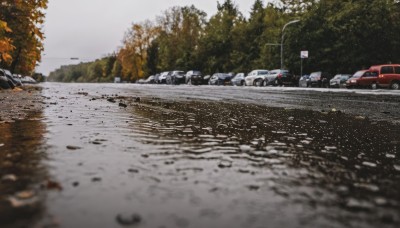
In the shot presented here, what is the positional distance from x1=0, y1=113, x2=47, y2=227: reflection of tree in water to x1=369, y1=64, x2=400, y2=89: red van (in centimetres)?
2852

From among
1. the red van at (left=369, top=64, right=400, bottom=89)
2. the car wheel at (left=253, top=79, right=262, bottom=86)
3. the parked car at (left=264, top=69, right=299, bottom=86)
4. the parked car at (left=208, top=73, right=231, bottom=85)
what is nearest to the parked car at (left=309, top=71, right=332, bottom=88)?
the parked car at (left=264, top=69, right=299, bottom=86)

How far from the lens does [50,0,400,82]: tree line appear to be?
40.2 metres

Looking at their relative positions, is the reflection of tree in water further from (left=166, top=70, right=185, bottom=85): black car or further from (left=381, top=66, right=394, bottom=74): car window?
(left=166, top=70, right=185, bottom=85): black car

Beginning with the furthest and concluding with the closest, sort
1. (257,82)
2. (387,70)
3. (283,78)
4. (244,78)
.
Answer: (244,78), (257,82), (283,78), (387,70)

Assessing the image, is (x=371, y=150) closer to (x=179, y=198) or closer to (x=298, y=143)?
(x=298, y=143)

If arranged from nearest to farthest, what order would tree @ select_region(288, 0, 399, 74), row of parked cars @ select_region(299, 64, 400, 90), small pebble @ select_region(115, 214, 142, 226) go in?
small pebble @ select_region(115, 214, 142, 226) → row of parked cars @ select_region(299, 64, 400, 90) → tree @ select_region(288, 0, 399, 74)

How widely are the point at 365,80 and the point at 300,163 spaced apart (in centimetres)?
2897

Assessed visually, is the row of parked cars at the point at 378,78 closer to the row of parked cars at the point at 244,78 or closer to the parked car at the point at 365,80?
the parked car at the point at 365,80

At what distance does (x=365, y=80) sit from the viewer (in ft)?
96.8

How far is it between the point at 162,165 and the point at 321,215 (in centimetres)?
142

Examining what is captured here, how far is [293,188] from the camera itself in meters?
2.60

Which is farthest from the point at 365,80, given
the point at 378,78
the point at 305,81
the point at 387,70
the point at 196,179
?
the point at 196,179

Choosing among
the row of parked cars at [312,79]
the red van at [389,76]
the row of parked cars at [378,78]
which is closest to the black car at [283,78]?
the row of parked cars at [312,79]

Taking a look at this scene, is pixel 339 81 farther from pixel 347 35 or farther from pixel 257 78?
pixel 257 78
